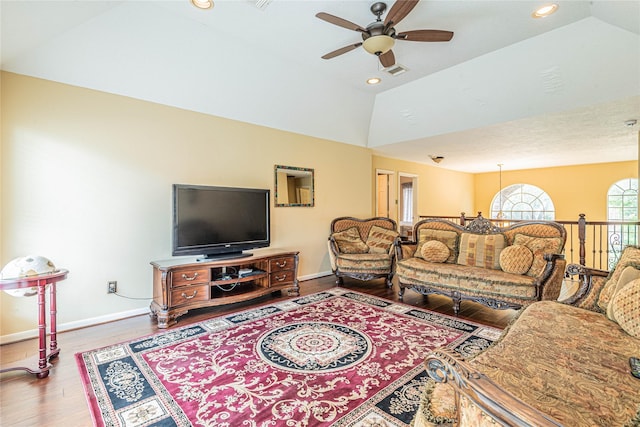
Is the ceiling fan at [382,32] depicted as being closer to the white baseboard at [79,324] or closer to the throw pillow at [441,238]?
the throw pillow at [441,238]

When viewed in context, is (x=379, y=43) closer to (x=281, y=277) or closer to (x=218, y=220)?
(x=218, y=220)

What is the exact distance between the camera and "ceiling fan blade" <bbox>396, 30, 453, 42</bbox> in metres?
2.51

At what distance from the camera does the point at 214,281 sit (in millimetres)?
3387

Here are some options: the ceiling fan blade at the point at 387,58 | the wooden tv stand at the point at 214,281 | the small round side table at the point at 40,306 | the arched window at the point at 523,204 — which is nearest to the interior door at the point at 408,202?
the arched window at the point at 523,204

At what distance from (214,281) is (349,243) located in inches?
90.9

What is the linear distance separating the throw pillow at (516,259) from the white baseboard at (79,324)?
421 centimetres

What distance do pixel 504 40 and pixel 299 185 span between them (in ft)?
10.6

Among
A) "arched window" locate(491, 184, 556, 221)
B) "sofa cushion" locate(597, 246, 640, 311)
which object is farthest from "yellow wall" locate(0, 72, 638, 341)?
"arched window" locate(491, 184, 556, 221)

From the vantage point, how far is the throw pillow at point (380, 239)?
15.4 ft

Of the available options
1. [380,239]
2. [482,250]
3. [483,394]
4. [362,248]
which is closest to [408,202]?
[380,239]

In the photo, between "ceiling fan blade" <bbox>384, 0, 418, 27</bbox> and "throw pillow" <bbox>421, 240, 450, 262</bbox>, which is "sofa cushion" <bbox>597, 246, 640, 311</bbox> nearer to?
"throw pillow" <bbox>421, 240, 450, 262</bbox>

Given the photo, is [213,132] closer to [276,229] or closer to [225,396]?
[276,229]

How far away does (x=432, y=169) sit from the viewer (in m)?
8.08

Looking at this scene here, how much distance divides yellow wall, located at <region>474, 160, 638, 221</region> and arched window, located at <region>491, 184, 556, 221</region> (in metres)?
0.16
